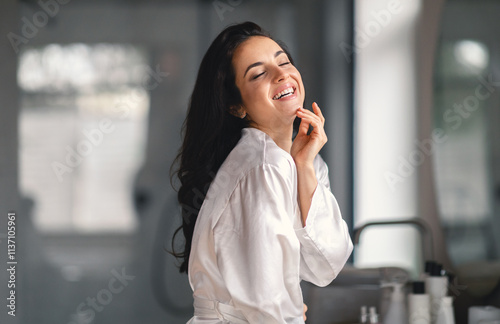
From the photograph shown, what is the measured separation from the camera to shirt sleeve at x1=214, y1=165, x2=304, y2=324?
3.04 feet

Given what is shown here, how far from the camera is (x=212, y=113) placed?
3.67ft

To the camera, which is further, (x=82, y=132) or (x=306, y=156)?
(x=82, y=132)

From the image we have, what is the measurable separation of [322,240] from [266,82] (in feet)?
1.00

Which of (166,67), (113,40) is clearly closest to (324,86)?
(166,67)

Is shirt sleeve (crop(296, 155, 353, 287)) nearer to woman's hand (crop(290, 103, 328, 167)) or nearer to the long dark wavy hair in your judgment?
woman's hand (crop(290, 103, 328, 167))

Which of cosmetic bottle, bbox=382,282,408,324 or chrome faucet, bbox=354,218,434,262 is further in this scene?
chrome faucet, bbox=354,218,434,262

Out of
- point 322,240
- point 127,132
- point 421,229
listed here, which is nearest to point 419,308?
point 421,229

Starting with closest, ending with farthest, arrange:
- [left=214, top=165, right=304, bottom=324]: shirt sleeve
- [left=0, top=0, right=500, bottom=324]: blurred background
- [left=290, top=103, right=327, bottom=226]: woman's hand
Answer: [left=214, top=165, right=304, bottom=324]: shirt sleeve
[left=290, top=103, right=327, bottom=226]: woman's hand
[left=0, top=0, right=500, bottom=324]: blurred background

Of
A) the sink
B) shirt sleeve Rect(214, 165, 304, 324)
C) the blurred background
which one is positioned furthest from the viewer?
the blurred background

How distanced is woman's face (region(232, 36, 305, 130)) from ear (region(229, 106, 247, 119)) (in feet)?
0.10

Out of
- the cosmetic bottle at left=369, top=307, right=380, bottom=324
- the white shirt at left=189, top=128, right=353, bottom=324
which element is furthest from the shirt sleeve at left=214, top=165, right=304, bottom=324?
the cosmetic bottle at left=369, top=307, right=380, bottom=324

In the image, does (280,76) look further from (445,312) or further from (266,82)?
(445,312)

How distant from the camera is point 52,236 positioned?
2.43 meters

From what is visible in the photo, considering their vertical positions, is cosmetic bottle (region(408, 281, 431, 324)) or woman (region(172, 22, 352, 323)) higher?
woman (region(172, 22, 352, 323))
